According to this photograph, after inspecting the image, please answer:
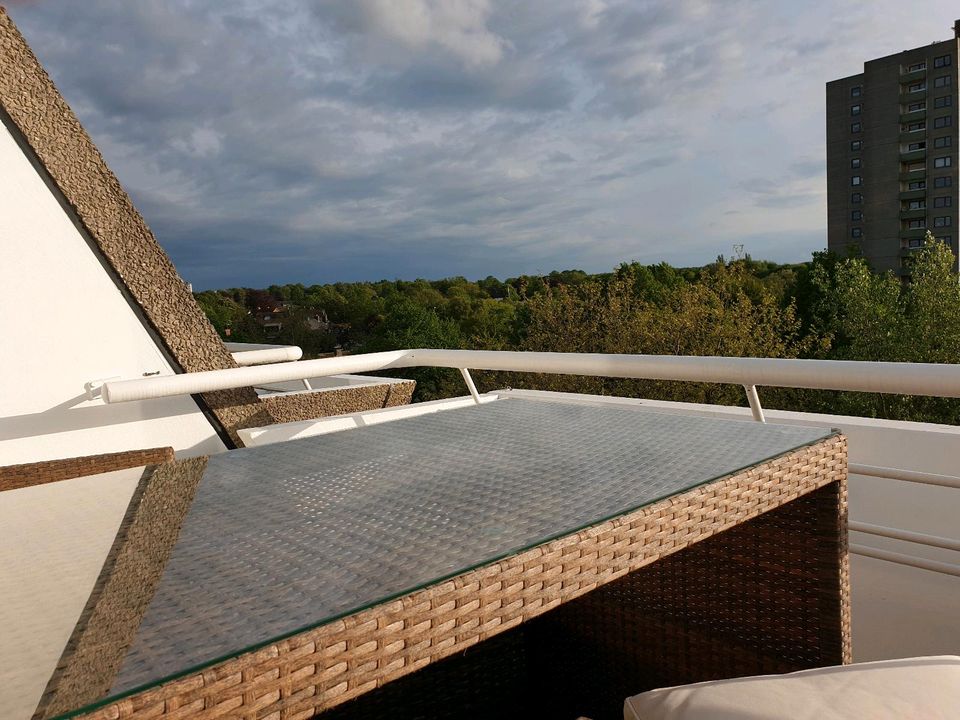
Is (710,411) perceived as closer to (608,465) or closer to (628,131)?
(608,465)

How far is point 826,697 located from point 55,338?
2286 millimetres

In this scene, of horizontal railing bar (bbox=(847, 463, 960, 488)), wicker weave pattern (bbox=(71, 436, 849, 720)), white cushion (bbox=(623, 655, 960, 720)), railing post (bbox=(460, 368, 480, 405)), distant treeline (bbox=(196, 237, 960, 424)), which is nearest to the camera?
wicker weave pattern (bbox=(71, 436, 849, 720))

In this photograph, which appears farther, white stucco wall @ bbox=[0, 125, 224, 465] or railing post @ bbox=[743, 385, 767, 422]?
white stucco wall @ bbox=[0, 125, 224, 465]

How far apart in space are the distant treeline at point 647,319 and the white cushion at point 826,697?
59.6ft

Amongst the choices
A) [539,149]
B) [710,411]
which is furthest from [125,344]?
[539,149]

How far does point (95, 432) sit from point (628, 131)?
105 ft

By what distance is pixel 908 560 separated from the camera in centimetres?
184

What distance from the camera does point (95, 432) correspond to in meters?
2.27

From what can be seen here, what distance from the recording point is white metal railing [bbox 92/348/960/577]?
1.30 m

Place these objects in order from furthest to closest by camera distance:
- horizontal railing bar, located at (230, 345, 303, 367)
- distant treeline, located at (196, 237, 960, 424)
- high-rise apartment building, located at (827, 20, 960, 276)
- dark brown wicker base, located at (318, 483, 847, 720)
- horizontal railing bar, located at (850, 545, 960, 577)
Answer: high-rise apartment building, located at (827, 20, 960, 276)
distant treeline, located at (196, 237, 960, 424)
horizontal railing bar, located at (230, 345, 303, 367)
horizontal railing bar, located at (850, 545, 960, 577)
dark brown wicker base, located at (318, 483, 847, 720)

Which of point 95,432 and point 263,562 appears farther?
point 95,432

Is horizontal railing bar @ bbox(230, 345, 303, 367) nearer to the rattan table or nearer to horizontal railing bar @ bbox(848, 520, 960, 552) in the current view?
the rattan table

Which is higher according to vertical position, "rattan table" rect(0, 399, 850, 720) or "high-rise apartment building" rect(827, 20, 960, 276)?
"high-rise apartment building" rect(827, 20, 960, 276)

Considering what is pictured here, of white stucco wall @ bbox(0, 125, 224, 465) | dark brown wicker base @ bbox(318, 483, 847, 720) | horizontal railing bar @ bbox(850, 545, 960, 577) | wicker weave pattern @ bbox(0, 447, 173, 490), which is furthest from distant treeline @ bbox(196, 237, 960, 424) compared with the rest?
wicker weave pattern @ bbox(0, 447, 173, 490)
